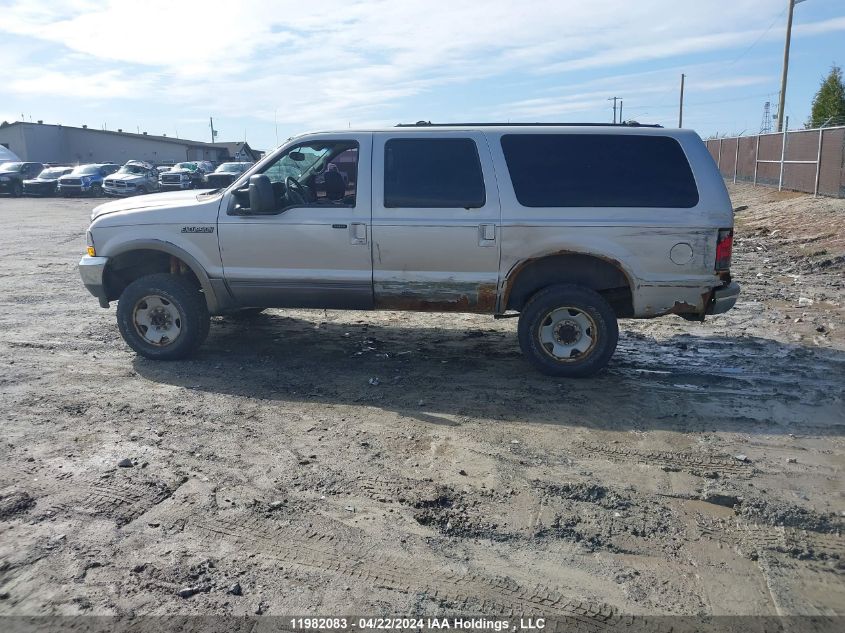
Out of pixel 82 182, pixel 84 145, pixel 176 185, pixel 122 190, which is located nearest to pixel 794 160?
pixel 176 185

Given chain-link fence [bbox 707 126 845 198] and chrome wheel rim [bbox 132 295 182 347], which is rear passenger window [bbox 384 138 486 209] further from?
chain-link fence [bbox 707 126 845 198]

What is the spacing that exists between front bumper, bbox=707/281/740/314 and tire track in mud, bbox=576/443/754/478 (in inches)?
69.6

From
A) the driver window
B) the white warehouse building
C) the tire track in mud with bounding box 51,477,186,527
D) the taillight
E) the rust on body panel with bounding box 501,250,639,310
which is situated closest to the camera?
the tire track in mud with bounding box 51,477,186,527

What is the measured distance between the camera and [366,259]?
252 inches

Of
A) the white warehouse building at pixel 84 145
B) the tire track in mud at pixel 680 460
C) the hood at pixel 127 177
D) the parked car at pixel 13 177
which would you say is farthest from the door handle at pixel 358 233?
the white warehouse building at pixel 84 145

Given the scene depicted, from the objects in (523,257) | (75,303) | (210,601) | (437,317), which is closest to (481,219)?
(523,257)

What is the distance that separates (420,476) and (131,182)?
3385 centimetres

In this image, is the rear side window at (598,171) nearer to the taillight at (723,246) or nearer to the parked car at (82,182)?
the taillight at (723,246)

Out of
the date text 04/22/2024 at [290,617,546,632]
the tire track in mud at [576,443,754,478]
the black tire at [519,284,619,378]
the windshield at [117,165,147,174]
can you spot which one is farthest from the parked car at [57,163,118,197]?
the date text 04/22/2024 at [290,617,546,632]

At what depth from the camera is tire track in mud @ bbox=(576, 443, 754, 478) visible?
180 inches

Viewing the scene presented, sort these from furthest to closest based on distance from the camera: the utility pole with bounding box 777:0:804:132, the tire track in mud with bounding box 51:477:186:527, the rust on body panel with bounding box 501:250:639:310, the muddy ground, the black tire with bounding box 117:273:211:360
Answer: the utility pole with bounding box 777:0:804:132 < the black tire with bounding box 117:273:211:360 < the rust on body panel with bounding box 501:250:639:310 < the tire track in mud with bounding box 51:477:186:527 < the muddy ground

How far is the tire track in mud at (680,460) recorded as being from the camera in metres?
4.57

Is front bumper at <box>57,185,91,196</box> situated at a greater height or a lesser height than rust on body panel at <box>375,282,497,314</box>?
greater

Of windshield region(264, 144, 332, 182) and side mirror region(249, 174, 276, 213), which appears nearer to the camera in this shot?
side mirror region(249, 174, 276, 213)
